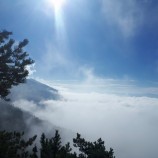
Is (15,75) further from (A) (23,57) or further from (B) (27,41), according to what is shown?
(B) (27,41)

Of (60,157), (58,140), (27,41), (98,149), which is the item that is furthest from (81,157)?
(27,41)

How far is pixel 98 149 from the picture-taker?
38.5 m

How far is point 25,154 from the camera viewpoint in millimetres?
24797

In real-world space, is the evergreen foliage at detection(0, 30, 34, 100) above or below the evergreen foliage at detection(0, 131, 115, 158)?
above

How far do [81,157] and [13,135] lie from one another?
1635cm

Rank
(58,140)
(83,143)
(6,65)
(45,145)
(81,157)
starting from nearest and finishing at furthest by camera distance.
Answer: (6,65) < (45,145) < (58,140) < (81,157) < (83,143)

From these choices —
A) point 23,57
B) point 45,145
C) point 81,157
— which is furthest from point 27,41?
point 81,157

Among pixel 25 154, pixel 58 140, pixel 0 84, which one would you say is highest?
pixel 0 84

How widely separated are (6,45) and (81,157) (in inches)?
837

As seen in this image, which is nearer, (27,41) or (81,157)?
(27,41)

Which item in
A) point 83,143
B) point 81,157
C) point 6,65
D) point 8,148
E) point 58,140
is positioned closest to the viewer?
point 8,148

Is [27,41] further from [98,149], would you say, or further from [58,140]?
[98,149]

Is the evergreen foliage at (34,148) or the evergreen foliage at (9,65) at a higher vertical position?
the evergreen foliage at (9,65)

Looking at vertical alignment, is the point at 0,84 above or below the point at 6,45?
below
